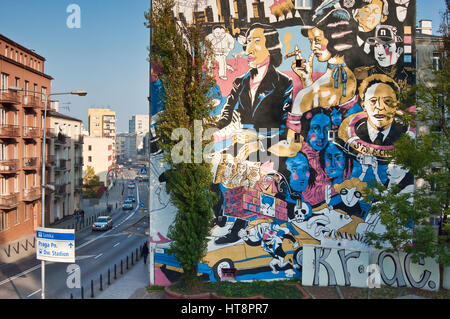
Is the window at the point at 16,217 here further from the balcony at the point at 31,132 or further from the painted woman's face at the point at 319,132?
the painted woman's face at the point at 319,132

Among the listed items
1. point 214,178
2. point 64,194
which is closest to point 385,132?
point 214,178

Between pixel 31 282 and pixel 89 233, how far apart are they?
1521cm

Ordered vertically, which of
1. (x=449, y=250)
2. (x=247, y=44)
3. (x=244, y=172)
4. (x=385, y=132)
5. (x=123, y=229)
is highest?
(x=247, y=44)

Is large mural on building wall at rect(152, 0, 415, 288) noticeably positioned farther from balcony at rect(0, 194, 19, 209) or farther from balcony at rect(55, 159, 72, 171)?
balcony at rect(55, 159, 72, 171)

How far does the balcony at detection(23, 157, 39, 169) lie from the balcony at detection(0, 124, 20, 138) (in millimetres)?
2657

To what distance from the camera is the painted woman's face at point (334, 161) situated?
18375 mm

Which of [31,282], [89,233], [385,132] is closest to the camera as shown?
[385,132]

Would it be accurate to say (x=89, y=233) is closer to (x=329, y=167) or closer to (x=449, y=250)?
(x=329, y=167)

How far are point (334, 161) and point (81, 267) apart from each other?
55.9ft

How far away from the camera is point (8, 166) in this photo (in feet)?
100.0

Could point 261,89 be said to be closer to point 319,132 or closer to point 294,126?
point 294,126

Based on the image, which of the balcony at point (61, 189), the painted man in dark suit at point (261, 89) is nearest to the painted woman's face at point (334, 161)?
the painted man in dark suit at point (261, 89)

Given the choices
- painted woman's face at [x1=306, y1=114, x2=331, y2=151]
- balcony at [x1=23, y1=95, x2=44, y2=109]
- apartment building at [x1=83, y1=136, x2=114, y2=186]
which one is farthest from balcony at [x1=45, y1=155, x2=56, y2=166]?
apartment building at [x1=83, y1=136, x2=114, y2=186]

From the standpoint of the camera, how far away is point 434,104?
15102 millimetres
